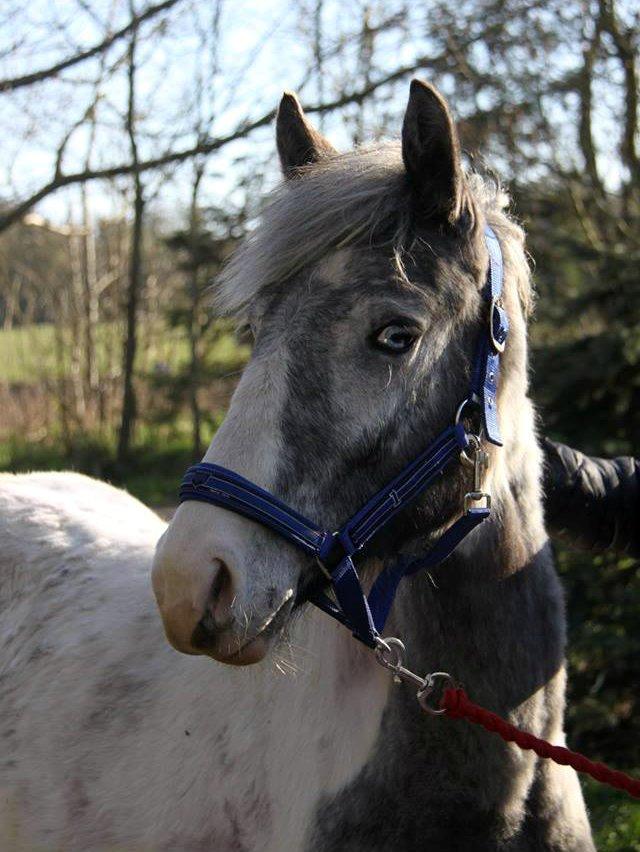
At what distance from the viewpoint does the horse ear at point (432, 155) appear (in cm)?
198

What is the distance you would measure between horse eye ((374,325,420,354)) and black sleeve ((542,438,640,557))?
962 mm

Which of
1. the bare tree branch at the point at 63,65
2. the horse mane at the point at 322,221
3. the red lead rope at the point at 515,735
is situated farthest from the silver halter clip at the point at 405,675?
the bare tree branch at the point at 63,65

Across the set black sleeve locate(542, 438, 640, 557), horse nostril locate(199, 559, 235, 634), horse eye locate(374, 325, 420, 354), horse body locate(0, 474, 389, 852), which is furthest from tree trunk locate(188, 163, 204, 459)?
horse nostril locate(199, 559, 235, 634)

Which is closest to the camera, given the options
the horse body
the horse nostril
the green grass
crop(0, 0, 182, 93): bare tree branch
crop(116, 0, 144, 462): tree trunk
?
the horse nostril

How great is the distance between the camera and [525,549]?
229 centimetres

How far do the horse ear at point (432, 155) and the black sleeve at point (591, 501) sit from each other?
966 millimetres

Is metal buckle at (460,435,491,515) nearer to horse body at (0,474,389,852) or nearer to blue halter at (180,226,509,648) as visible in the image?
blue halter at (180,226,509,648)

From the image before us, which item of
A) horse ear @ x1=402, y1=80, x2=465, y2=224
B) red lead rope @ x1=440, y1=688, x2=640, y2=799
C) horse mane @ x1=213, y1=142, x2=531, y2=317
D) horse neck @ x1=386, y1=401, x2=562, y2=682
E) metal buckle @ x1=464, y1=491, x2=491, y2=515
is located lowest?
red lead rope @ x1=440, y1=688, x2=640, y2=799

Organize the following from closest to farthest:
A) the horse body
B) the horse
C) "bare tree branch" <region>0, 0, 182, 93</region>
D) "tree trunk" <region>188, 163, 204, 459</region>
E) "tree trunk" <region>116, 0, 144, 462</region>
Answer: the horse → the horse body → "bare tree branch" <region>0, 0, 182, 93</region> → "tree trunk" <region>116, 0, 144, 462</region> → "tree trunk" <region>188, 163, 204, 459</region>

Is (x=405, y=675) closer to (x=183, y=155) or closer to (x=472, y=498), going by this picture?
(x=472, y=498)

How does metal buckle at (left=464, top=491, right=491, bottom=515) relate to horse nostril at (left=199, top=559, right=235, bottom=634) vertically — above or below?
above

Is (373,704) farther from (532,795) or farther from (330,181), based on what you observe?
(330,181)

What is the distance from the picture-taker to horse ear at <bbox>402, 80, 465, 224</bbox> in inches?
78.0

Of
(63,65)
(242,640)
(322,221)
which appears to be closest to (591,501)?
(322,221)
